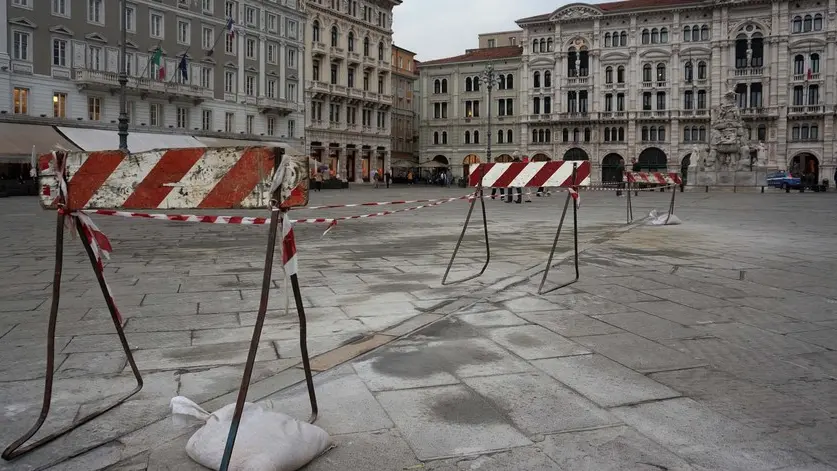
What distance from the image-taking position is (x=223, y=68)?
49250 millimetres

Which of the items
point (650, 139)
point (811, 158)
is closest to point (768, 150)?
point (811, 158)

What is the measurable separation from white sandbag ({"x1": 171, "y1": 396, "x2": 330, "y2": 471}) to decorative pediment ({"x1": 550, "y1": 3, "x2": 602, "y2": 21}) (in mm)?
71407

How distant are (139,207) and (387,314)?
3132 mm

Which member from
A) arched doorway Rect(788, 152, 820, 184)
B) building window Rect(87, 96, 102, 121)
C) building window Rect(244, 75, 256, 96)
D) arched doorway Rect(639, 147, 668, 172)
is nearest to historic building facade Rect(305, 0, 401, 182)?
building window Rect(244, 75, 256, 96)

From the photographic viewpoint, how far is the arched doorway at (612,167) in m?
69.8

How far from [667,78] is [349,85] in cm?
3292

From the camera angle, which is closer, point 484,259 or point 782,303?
point 782,303

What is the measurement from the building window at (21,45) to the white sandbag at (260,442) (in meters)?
40.8

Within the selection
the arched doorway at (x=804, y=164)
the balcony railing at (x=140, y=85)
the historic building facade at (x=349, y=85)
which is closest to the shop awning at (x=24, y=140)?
the balcony railing at (x=140, y=85)

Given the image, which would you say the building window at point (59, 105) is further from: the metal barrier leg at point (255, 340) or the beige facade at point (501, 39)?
the beige facade at point (501, 39)

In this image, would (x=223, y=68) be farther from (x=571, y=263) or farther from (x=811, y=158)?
(x=811, y=158)

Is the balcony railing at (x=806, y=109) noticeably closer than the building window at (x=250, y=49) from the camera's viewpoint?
No

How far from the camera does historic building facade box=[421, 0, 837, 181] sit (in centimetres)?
6278

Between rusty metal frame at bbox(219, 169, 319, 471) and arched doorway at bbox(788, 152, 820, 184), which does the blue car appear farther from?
rusty metal frame at bbox(219, 169, 319, 471)
